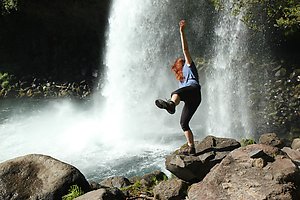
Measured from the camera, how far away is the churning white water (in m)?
12.5

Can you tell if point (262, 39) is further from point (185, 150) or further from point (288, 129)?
point (185, 150)

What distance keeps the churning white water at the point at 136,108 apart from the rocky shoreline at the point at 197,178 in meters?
4.49

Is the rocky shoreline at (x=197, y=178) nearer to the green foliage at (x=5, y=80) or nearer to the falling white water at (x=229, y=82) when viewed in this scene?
the falling white water at (x=229, y=82)

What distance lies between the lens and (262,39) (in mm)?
13641

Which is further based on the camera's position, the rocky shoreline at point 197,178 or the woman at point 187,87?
the woman at point 187,87

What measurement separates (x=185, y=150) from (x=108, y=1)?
1662 cm

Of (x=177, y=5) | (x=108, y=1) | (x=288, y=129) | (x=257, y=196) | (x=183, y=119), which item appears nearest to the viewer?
(x=257, y=196)

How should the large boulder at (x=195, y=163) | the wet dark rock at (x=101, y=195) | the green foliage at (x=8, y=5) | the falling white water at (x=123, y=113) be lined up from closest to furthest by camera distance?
the wet dark rock at (x=101, y=195) → the large boulder at (x=195, y=163) → the falling white water at (x=123, y=113) → the green foliage at (x=8, y=5)

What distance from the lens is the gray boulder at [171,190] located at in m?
5.71

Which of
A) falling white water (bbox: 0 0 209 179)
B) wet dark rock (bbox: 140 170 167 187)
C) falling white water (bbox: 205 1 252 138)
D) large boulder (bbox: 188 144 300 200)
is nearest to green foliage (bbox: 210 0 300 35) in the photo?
falling white water (bbox: 205 1 252 138)

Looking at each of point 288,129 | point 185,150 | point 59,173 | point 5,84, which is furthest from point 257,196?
point 5,84

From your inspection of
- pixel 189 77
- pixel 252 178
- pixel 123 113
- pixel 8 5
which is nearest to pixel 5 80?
pixel 8 5

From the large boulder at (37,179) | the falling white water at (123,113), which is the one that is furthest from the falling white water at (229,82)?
the large boulder at (37,179)

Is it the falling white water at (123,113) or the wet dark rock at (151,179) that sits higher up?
the falling white water at (123,113)
